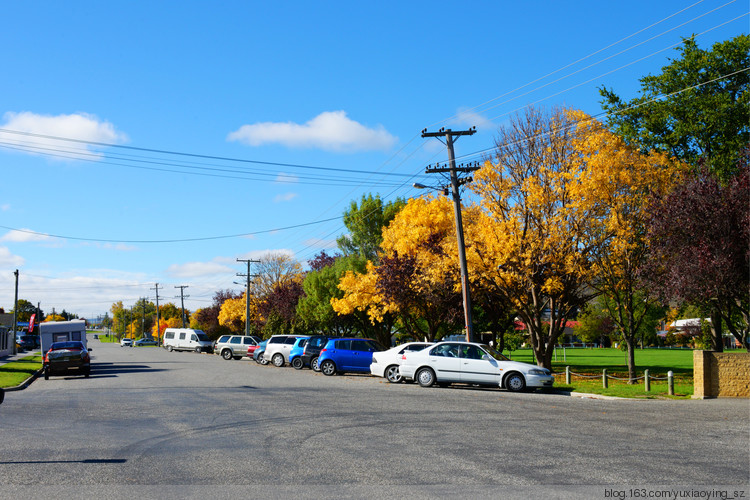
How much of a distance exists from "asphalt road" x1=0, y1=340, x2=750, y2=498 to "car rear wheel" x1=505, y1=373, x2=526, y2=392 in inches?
136

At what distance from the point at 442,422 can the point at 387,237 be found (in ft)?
93.5

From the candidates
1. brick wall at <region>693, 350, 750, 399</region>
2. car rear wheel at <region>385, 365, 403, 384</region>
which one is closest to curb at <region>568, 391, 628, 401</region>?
brick wall at <region>693, 350, 750, 399</region>

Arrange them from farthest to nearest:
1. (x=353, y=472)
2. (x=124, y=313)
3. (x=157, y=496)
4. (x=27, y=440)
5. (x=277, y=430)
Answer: (x=124, y=313) → (x=277, y=430) → (x=27, y=440) → (x=353, y=472) → (x=157, y=496)

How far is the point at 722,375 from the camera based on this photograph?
19906 mm

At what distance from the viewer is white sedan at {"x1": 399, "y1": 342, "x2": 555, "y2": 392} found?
22344mm

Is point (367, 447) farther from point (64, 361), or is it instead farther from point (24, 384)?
point (64, 361)

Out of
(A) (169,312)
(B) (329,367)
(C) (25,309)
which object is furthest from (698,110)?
(C) (25,309)

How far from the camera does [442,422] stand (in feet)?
44.9

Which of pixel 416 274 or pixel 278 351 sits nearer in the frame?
pixel 416 274

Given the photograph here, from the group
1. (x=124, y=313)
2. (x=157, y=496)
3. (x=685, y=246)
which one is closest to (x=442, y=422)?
(x=157, y=496)

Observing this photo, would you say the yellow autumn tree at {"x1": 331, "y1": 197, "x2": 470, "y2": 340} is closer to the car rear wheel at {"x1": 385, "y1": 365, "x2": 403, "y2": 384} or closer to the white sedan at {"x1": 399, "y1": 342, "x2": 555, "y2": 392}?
the car rear wheel at {"x1": 385, "y1": 365, "x2": 403, "y2": 384}

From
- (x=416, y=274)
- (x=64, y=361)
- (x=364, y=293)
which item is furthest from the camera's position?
(x=364, y=293)

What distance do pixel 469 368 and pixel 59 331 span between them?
27.4m

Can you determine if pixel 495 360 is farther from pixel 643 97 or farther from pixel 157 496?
pixel 643 97
